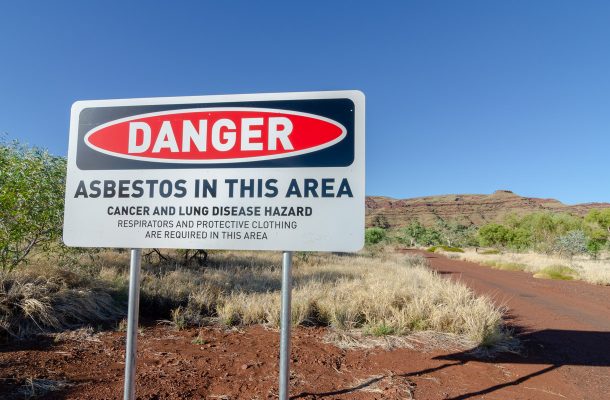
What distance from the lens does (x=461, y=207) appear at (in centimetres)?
15125

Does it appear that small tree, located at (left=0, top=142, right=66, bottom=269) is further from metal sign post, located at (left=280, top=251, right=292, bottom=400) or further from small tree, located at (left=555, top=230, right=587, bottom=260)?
small tree, located at (left=555, top=230, right=587, bottom=260)

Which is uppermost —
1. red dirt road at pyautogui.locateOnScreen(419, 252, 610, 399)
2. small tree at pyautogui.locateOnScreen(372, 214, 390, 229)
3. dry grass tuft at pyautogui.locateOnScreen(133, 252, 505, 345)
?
small tree at pyautogui.locateOnScreen(372, 214, 390, 229)

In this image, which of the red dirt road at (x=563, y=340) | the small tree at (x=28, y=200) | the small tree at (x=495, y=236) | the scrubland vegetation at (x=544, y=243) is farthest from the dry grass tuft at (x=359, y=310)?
the small tree at (x=495, y=236)

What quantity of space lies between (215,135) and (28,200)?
17.9 ft

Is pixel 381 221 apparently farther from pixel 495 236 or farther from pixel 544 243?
pixel 544 243

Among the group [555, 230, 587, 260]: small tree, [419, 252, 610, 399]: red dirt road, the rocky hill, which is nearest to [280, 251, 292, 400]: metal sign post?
[419, 252, 610, 399]: red dirt road

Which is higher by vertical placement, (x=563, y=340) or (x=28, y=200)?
(x=28, y=200)

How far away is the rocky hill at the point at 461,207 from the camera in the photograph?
431 feet

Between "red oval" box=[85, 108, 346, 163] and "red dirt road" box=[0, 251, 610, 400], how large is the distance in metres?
2.29

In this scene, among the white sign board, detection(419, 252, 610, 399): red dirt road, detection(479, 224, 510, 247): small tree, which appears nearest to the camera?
the white sign board

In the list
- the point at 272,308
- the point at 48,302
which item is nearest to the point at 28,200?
the point at 48,302

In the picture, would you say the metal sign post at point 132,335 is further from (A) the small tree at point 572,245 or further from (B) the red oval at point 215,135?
(A) the small tree at point 572,245

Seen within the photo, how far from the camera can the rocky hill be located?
131250 mm

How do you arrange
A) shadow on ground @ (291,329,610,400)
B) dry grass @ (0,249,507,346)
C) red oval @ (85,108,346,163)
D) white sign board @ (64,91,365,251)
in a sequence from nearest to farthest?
1. white sign board @ (64,91,365,251)
2. red oval @ (85,108,346,163)
3. shadow on ground @ (291,329,610,400)
4. dry grass @ (0,249,507,346)
